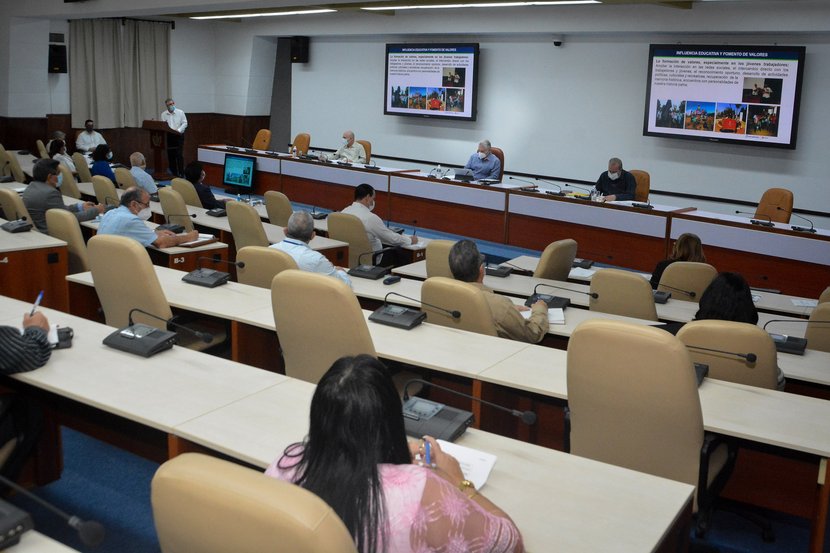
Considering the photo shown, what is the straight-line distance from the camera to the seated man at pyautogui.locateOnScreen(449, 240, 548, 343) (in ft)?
12.6

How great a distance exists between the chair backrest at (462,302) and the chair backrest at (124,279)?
4.15 ft

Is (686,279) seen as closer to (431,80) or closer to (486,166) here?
(486,166)

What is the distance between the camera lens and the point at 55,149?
11.2m

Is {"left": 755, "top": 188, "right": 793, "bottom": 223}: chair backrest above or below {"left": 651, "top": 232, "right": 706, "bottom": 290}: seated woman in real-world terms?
above

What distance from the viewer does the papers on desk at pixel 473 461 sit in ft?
7.14

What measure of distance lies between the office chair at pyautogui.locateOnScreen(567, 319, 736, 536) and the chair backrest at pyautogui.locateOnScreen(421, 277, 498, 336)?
2.93ft

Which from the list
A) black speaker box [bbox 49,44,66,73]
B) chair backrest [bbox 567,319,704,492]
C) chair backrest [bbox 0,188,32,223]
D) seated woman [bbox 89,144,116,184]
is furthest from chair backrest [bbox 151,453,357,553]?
black speaker box [bbox 49,44,66,73]

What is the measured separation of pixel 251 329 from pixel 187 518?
2.60 meters

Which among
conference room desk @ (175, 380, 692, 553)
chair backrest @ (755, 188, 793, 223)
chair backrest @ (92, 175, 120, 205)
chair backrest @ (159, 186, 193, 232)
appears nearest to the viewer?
conference room desk @ (175, 380, 692, 553)

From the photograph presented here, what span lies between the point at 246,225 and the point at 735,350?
4097mm

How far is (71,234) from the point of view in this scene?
217 inches

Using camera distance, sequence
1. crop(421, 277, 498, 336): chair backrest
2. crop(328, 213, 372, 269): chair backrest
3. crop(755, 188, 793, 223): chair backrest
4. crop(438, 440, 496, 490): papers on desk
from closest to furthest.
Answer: crop(438, 440, 496, 490): papers on desk → crop(421, 277, 498, 336): chair backrest → crop(328, 213, 372, 269): chair backrest → crop(755, 188, 793, 223): chair backrest

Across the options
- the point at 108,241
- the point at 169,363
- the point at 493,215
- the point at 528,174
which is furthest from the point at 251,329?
the point at 528,174

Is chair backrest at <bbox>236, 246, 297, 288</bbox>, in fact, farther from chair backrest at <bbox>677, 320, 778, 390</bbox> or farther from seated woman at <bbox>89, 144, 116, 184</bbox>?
seated woman at <bbox>89, 144, 116, 184</bbox>
